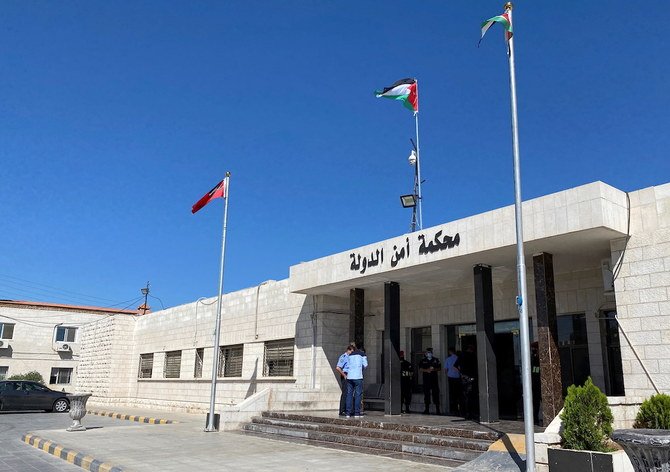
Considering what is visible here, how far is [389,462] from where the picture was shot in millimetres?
9102

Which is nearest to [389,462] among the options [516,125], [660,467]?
[660,467]

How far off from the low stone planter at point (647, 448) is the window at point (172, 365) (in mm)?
20701

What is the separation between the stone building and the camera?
961 centimetres

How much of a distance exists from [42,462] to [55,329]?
36.6m

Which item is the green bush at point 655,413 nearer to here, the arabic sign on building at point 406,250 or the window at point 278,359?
the arabic sign on building at point 406,250

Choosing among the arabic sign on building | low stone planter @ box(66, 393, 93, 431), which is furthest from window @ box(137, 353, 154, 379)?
the arabic sign on building

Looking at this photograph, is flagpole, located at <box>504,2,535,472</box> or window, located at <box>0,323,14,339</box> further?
window, located at <box>0,323,14,339</box>

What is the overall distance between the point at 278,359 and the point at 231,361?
323 cm

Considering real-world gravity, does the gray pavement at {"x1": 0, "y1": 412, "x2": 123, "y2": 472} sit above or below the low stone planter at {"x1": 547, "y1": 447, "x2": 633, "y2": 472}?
below

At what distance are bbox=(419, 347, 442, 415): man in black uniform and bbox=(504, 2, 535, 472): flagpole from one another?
21.9 ft

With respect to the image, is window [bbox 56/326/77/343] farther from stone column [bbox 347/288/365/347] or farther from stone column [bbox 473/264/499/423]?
stone column [bbox 473/264/499/423]

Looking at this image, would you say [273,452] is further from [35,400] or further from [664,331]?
[35,400]

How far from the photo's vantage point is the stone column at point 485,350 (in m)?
11.7

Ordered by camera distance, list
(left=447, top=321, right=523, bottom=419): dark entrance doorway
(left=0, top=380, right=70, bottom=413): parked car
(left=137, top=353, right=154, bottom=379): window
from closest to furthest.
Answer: (left=447, top=321, right=523, bottom=419): dark entrance doorway, (left=0, top=380, right=70, bottom=413): parked car, (left=137, top=353, right=154, bottom=379): window
